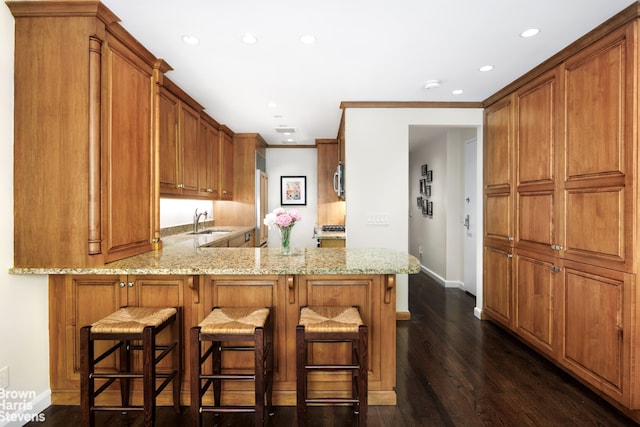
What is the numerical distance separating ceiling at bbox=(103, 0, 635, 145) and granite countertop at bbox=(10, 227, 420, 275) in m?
1.55

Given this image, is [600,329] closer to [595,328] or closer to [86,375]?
[595,328]

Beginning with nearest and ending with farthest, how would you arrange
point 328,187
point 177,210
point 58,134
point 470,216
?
point 58,134
point 177,210
point 470,216
point 328,187

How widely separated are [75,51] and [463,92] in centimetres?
333

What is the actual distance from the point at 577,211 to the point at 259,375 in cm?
250

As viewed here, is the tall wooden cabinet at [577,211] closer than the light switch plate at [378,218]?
Yes

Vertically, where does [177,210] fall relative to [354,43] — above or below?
below

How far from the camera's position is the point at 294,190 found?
6.27 meters

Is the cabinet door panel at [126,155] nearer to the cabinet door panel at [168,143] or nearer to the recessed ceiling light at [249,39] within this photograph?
the cabinet door panel at [168,143]

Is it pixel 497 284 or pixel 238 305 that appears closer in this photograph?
pixel 238 305

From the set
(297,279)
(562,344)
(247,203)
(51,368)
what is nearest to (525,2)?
(297,279)

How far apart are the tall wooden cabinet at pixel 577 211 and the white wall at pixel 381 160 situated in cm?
79

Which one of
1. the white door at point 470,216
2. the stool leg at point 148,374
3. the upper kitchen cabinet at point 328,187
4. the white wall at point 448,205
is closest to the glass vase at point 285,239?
the stool leg at point 148,374

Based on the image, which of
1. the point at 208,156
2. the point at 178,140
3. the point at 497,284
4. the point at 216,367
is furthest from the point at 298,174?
the point at 216,367

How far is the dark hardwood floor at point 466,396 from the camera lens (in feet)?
6.47
